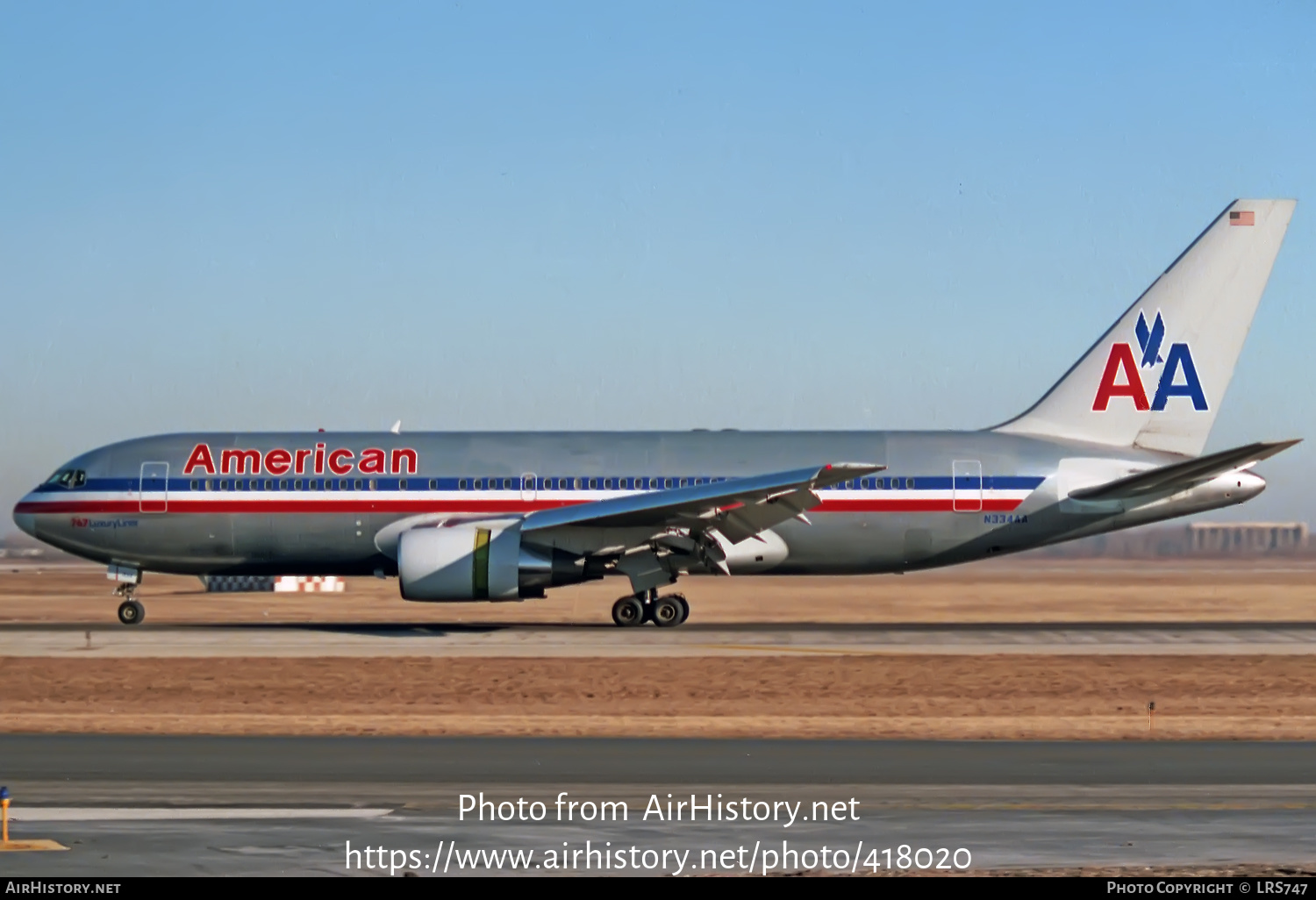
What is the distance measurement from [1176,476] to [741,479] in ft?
28.3

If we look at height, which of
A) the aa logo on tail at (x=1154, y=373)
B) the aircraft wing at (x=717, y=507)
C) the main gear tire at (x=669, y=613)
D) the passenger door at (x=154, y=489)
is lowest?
the main gear tire at (x=669, y=613)

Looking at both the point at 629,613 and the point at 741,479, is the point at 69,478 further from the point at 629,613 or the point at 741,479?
the point at 741,479

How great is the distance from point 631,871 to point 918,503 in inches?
970

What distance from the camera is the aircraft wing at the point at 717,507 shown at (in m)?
31.3

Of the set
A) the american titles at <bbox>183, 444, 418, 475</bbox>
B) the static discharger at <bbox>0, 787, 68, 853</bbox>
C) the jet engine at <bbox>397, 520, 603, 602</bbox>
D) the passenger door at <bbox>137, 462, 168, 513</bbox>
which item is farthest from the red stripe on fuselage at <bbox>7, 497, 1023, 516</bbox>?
the static discharger at <bbox>0, 787, 68, 853</bbox>

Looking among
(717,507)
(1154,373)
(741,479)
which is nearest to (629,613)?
(717,507)

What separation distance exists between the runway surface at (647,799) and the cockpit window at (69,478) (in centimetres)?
1842

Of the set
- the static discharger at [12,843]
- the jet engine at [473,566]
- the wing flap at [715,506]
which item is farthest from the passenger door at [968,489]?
the static discharger at [12,843]

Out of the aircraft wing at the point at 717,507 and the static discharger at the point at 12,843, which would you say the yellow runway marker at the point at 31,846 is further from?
the aircraft wing at the point at 717,507

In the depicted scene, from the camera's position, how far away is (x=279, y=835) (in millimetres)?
12039

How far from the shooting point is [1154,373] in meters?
36.0

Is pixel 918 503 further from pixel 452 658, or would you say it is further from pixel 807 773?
pixel 807 773

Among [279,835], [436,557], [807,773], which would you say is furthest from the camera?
[436,557]
